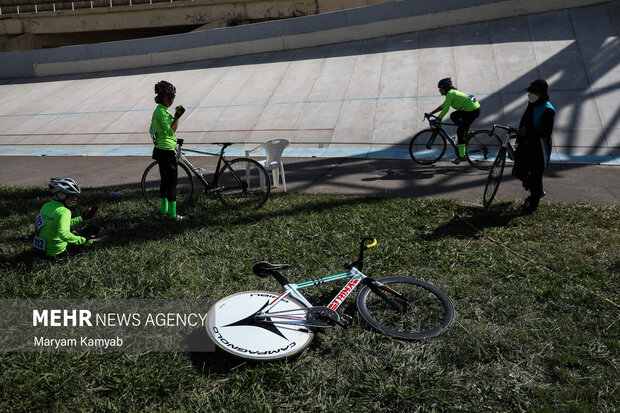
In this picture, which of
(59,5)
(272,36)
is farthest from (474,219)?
(59,5)

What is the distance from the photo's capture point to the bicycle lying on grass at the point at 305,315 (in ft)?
12.6

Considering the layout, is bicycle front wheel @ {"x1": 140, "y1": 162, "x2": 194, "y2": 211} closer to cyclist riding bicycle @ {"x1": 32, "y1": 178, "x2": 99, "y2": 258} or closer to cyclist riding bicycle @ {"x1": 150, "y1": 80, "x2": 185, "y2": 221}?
cyclist riding bicycle @ {"x1": 150, "y1": 80, "x2": 185, "y2": 221}

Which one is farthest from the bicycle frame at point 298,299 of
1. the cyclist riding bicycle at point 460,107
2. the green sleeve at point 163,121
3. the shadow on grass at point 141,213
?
the cyclist riding bicycle at point 460,107

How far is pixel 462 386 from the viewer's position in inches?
136

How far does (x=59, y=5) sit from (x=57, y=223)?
31249mm

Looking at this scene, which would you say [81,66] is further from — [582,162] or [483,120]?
[582,162]

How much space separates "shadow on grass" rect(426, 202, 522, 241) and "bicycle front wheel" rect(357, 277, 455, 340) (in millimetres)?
1679

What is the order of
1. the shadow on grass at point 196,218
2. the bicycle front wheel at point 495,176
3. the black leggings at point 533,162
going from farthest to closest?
the bicycle front wheel at point 495,176 → the black leggings at point 533,162 → the shadow on grass at point 196,218

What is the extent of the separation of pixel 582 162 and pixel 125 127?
13.7 m

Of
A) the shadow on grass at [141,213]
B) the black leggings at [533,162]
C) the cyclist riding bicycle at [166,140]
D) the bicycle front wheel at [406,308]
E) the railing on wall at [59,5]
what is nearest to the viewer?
the bicycle front wheel at [406,308]

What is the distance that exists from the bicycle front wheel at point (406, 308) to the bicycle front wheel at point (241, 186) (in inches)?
133

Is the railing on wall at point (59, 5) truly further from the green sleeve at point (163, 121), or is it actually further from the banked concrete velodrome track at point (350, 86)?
the green sleeve at point (163, 121)

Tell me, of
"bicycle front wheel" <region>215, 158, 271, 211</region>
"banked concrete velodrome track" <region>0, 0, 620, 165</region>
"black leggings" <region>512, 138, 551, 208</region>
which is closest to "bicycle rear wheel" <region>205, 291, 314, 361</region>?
"bicycle front wheel" <region>215, 158, 271, 211</region>

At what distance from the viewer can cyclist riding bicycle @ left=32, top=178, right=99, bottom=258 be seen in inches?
205
